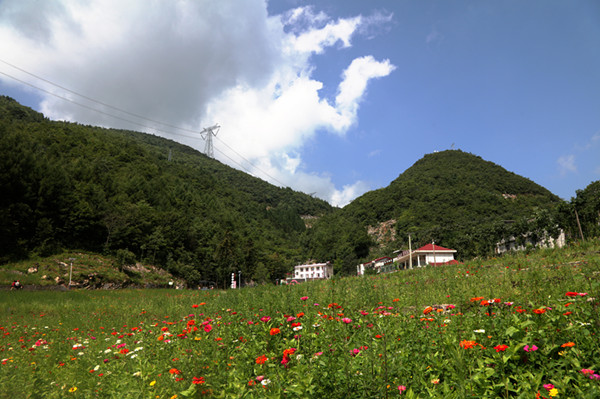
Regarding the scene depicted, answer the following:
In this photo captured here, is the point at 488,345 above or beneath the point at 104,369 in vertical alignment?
above

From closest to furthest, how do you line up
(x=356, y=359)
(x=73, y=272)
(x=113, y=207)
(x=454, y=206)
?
(x=356, y=359)
(x=73, y=272)
(x=113, y=207)
(x=454, y=206)

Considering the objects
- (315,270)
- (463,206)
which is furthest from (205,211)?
(463,206)

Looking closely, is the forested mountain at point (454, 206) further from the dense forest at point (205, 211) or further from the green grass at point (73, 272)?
the green grass at point (73, 272)

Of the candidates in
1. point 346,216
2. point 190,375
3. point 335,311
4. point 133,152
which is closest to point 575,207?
point 335,311

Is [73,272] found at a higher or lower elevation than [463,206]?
lower

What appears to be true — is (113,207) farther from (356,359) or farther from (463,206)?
(463,206)

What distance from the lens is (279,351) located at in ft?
12.3

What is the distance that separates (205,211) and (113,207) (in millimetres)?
49176

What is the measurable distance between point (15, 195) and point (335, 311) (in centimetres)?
5892

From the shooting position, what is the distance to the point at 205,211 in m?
111

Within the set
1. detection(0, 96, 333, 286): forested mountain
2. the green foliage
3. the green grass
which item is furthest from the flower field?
the green foliage

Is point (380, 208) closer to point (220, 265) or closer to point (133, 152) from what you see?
point (220, 265)

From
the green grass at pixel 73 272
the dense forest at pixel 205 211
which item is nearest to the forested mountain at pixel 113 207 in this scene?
the dense forest at pixel 205 211

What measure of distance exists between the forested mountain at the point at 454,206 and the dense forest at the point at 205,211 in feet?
1.14
